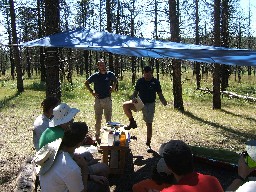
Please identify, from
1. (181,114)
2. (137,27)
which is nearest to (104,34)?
(181,114)

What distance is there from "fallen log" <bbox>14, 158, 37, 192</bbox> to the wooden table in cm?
114

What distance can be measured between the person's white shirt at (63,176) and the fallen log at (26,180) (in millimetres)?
1670

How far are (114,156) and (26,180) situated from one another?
1.45 metres

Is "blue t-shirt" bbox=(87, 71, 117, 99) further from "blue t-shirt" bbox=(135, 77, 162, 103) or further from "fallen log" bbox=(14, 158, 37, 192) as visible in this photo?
"fallen log" bbox=(14, 158, 37, 192)

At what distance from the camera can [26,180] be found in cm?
488

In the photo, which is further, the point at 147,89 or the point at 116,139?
the point at 147,89

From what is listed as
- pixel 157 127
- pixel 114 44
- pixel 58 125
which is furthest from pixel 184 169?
pixel 157 127

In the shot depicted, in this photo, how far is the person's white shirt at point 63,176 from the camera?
3.03 meters

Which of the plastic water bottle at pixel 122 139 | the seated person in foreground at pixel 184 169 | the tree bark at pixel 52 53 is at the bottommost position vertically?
the plastic water bottle at pixel 122 139

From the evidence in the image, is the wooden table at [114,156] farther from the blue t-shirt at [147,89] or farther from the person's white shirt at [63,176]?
the person's white shirt at [63,176]

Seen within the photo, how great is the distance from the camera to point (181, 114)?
11992 millimetres

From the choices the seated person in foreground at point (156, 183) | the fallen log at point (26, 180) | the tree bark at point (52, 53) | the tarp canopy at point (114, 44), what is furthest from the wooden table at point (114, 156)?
the tree bark at point (52, 53)

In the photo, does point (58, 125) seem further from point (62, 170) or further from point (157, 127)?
point (157, 127)

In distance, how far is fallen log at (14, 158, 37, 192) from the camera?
4.66 metres
